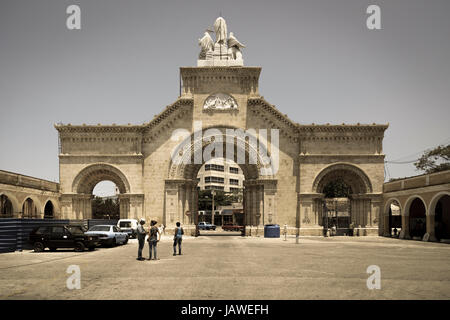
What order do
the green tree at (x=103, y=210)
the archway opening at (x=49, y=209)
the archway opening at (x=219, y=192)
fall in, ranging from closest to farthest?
1. the archway opening at (x=49, y=209)
2. the green tree at (x=103, y=210)
3. the archway opening at (x=219, y=192)

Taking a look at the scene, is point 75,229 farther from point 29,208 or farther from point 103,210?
point 103,210

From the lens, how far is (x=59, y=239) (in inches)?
945

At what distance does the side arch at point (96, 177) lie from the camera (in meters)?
40.8

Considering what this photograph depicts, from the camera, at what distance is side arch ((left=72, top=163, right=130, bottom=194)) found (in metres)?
40.8

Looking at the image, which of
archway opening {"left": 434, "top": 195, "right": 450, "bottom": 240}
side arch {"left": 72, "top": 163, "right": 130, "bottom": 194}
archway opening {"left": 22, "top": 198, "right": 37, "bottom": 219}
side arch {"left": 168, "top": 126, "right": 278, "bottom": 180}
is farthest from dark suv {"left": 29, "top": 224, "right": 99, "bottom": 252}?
archway opening {"left": 434, "top": 195, "right": 450, "bottom": 240}

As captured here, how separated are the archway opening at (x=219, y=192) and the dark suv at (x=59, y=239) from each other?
57137 mm

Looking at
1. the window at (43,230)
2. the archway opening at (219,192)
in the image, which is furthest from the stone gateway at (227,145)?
the archway opening at (219,192)

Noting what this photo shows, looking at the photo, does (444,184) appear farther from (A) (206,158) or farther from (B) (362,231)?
(A) (206,158)

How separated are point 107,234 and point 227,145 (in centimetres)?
1834

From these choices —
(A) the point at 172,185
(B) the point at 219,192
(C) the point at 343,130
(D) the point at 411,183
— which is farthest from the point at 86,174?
(B) the point at 219,192

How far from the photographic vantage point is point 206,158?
4266cm

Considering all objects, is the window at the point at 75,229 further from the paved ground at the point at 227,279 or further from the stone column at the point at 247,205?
the stone column at the point at 247,205
